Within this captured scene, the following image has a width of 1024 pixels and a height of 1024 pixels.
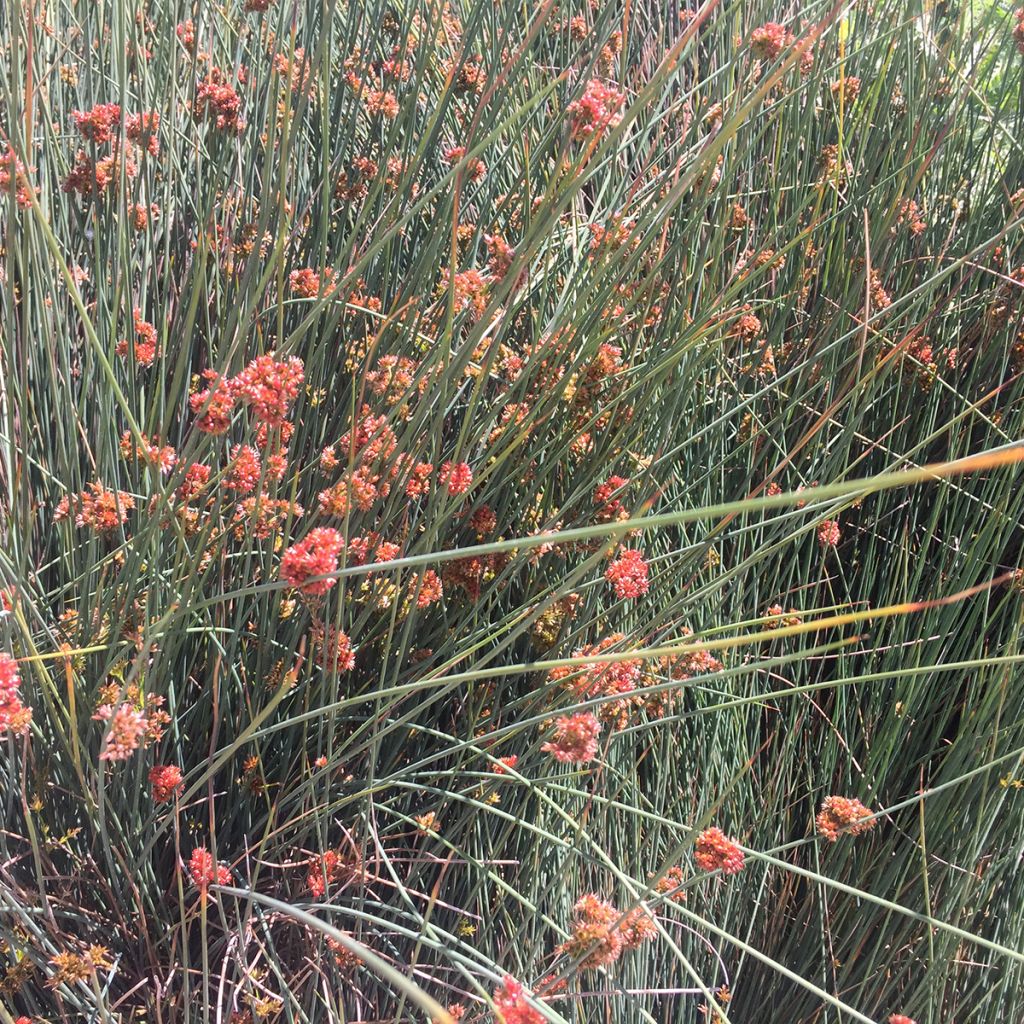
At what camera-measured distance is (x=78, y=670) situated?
1139mm

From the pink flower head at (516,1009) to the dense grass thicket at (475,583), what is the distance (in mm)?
80

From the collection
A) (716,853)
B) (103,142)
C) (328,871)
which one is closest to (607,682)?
(716,853)

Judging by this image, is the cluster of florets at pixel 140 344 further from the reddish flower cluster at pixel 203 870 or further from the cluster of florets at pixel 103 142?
the reddish flower cluster at pixel 203 870

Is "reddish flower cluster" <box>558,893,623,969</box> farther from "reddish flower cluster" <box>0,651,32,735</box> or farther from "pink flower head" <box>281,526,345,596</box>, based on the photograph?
"reddish flower cluster" <box>0,651,32,735</box>

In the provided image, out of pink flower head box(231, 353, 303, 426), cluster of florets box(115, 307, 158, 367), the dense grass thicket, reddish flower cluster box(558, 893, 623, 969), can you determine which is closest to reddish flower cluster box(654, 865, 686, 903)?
the dense grass thicket

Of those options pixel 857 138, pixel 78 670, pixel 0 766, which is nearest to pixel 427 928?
pixel 78 670

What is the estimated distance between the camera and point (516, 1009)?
739 mm

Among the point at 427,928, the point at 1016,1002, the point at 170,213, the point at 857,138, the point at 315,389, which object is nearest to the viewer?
the point at 427,928

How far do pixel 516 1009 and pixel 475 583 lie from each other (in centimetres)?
55

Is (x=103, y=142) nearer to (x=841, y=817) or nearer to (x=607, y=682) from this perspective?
(x=607, y=682)

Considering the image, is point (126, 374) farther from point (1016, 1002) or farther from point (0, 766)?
point (1016, 1002)

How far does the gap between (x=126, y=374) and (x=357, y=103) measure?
64 centimetres

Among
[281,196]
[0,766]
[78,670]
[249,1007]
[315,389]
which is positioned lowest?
[249,1007]

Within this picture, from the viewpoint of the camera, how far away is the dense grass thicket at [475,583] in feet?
3.44
